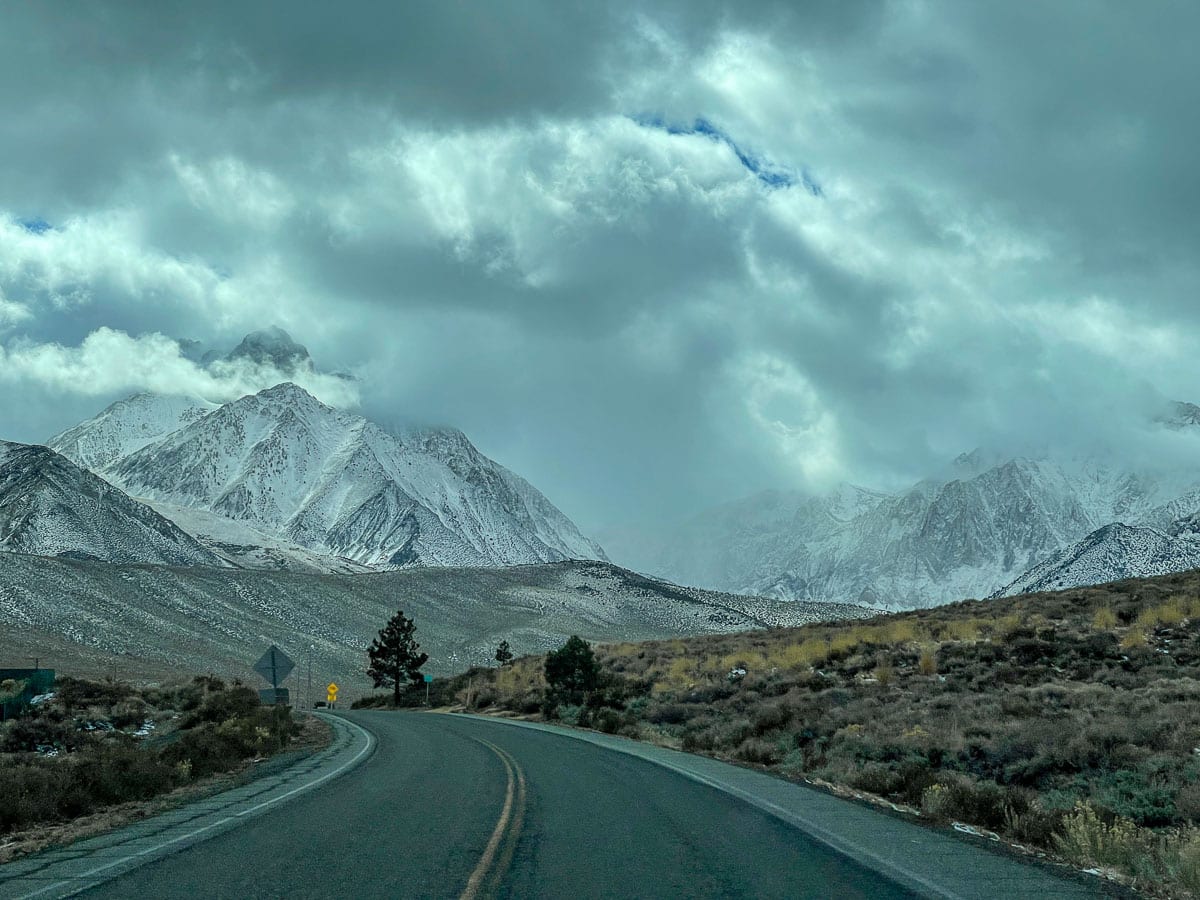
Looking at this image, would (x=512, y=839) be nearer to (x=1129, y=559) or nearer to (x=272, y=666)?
(x=272, y=666)

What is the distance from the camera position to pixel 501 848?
405 inches

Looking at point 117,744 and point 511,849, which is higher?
point 511,849

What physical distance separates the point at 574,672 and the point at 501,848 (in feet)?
106

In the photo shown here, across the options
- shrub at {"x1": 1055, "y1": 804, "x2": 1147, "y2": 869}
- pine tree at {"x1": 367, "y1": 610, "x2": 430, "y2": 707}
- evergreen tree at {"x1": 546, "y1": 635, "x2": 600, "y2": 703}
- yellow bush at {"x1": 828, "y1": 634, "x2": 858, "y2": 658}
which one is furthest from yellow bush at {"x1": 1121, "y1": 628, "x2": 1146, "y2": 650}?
pine tree at {"x1": 367, "y1": 610, "x2": 430, "y2": 707}

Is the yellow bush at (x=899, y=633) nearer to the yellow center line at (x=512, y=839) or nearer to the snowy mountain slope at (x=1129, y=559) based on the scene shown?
the yellow center line at (x=512, y=839)

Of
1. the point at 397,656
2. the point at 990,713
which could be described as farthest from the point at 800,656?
the point at 397,656

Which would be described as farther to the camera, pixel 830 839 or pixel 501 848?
pixel 830 839

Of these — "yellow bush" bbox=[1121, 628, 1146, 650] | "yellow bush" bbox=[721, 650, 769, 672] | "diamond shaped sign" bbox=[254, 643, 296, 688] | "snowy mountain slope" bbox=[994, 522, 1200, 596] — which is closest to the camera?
"yellow bush" bbox=[1121, 628, 1146, 650]

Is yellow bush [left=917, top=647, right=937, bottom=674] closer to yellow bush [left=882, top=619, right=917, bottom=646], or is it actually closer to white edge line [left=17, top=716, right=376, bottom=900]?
yellow bush [left=882, top=619, right=917, bottom=646]

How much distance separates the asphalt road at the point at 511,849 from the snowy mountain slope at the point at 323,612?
7052 cm

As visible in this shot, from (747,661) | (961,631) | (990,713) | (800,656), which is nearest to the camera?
(990,713)

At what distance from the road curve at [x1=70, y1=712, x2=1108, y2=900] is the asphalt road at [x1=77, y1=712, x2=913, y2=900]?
2 cm

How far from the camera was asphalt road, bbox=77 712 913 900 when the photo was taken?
8.57 metres

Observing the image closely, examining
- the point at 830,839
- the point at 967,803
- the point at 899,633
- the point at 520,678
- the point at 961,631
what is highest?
the point at 961,631
